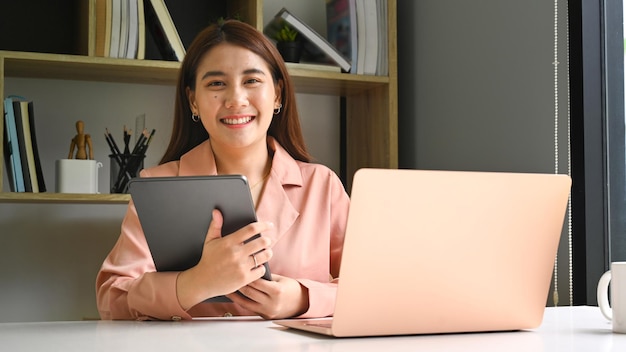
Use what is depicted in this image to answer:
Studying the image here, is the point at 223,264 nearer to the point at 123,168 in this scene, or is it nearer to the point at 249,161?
the point at 249,161

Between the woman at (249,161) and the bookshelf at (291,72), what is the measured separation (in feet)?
2.13

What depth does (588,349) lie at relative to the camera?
3.21ft

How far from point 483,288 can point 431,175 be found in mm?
179

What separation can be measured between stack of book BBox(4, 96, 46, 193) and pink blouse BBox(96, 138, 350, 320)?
2.49 ft

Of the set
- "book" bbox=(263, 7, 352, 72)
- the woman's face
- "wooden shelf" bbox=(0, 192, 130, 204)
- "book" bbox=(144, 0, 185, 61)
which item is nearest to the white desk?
the woman's face

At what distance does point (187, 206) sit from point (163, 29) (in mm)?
1395

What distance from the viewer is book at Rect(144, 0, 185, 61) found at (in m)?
2.55

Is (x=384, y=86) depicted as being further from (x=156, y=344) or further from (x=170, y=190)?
(x=156, y=344)

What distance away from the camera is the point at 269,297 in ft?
4.69

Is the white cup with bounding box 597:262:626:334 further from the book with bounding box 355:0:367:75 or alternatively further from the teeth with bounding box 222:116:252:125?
the book with bounding box 355:0:367:75

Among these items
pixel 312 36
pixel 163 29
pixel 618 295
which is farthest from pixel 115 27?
pixel 618 295

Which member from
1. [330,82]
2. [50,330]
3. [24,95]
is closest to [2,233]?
[24,95]

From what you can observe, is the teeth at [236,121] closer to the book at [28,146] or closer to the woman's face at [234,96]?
the woman's face at [234,96]

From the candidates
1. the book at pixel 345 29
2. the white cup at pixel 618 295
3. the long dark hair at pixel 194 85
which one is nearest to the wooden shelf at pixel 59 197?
the long dark hair at pixel 194 85
